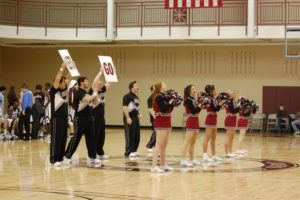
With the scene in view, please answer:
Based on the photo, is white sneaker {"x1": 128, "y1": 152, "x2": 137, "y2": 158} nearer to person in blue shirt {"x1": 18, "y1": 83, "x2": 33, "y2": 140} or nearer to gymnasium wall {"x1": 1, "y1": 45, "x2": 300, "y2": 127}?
person in blue shirt {"x1": 18, "y1": 83, "x2": 33, "y2": 140}

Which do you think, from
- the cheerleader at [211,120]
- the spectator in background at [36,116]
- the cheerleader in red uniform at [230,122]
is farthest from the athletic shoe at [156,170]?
the spectator in background at [36,116]

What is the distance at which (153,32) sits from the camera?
26.1 metres

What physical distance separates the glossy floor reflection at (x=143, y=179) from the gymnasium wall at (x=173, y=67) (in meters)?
12.4

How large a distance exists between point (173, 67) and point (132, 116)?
47.9 ft

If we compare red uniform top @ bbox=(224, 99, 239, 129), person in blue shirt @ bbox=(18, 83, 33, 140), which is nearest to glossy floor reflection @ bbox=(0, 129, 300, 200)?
red uniform top @ bbox=(224, 99, 239, 129)

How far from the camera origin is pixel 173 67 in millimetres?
29062

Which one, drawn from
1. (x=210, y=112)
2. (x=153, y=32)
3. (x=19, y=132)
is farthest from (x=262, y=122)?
(x=210, y=112)

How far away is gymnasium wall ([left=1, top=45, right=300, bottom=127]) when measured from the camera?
1089 inches

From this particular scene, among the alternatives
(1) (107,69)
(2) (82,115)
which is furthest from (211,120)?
(2) (82,115)

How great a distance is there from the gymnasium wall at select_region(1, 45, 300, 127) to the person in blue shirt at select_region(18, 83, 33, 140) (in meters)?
9.89

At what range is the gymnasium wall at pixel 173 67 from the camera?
90.8ft

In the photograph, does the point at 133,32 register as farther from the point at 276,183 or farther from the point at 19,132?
the point at 276,183

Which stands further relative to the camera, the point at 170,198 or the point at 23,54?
the point at 23,54

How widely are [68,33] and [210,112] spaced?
14.3 metres
